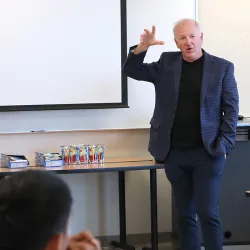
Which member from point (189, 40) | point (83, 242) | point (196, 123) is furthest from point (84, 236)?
point (189, 40)

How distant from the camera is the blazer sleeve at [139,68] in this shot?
9.36ft

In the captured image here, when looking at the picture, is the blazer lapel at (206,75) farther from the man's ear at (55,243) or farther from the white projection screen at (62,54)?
the man's ear at (55,243)

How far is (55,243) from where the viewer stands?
0.90m

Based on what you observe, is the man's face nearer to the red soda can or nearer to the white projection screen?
the white projection screen

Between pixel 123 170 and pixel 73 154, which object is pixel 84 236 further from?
pixel 73 154

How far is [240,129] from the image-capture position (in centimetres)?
342

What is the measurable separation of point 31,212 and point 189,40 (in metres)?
2.02

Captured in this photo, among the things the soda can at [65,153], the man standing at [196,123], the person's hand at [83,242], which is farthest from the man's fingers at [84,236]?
the soda can at [65,153]

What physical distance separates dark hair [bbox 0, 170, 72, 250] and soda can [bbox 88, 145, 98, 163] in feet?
8.23

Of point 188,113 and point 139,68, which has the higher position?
point 139,68

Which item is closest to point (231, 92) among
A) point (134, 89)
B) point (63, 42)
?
point (134, 89)

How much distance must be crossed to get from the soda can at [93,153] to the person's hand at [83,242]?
2.41 m

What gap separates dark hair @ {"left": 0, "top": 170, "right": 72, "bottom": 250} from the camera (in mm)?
874

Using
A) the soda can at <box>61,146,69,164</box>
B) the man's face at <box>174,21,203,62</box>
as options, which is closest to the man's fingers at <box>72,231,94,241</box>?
the man's face at <box>174,21,203,62</box>
